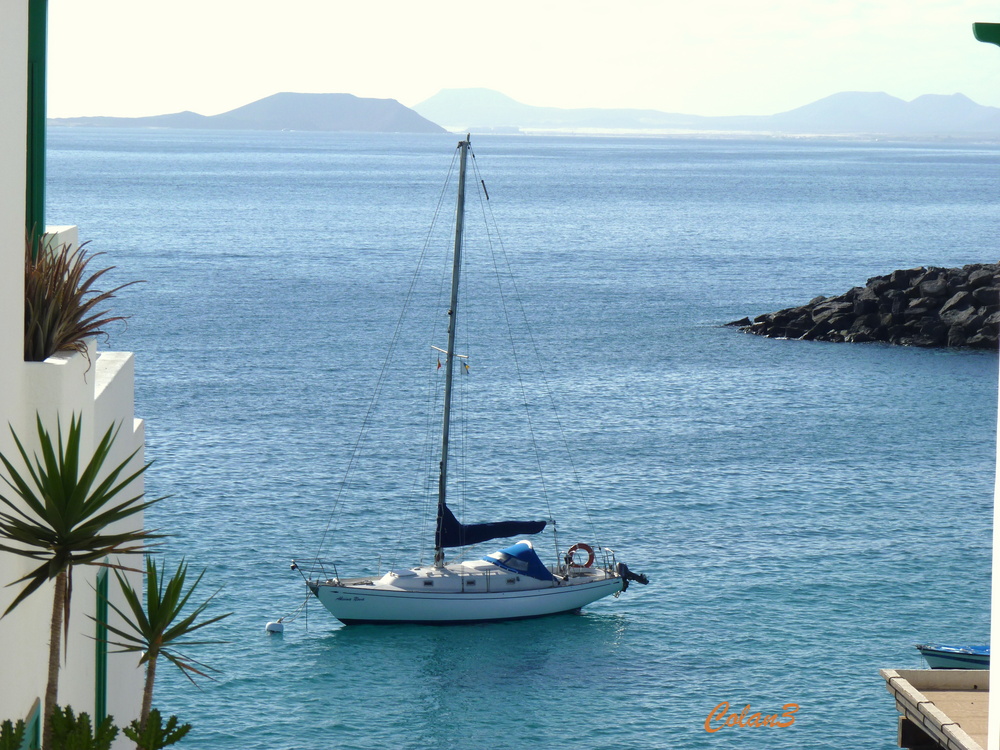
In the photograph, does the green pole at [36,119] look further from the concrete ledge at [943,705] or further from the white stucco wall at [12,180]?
the concrete ledge at [943,705]

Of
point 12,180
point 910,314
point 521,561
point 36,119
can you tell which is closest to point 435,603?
point 521,561

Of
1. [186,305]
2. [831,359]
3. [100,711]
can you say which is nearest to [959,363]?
[831,359]

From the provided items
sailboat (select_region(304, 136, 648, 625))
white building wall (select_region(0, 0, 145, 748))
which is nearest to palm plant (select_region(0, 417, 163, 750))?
white building wall (select_region(0, 0, 145, 748))

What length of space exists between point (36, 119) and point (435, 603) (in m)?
23.3

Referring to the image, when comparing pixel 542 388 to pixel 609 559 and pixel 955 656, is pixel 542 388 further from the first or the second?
pixel 955 656

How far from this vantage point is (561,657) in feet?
104

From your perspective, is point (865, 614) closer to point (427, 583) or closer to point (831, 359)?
point (427, 583)

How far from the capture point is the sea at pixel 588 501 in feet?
95.2

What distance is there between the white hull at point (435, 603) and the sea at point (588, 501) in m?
0.48

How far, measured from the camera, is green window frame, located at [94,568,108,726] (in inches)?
438

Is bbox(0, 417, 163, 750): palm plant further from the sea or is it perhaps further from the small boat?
the small boat

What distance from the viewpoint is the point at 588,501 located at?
4388cm

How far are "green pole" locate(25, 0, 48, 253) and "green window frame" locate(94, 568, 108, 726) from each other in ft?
9.89

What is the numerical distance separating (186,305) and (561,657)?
5750 centimetres
